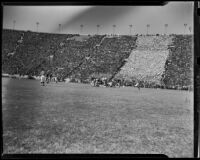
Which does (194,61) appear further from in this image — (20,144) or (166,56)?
(166,56)

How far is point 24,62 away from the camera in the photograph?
27.7 meters

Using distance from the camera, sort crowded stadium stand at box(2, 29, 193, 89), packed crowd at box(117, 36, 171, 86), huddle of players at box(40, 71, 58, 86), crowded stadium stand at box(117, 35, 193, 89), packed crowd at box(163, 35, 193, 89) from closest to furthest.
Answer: huddle of players at box(40, 71, 58, 86) → packed crowd at box(163, 35, 193, 89) → crowded stadium stand at box(117, 35, 193, 89) → packed crowd at box(117, 36, 171, 86) → crowded stadium stand at box(2, 29, 193, 89)

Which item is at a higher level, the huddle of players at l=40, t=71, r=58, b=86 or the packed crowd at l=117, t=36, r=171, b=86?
the packed crowd at l=117, t=36, r=171, b=86

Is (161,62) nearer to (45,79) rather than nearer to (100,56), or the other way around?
(100,56)

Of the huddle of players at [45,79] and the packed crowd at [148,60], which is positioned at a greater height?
the packed crowd at [148,60]

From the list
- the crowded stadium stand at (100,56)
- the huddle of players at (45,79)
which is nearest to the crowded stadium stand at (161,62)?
the crowded stadium stand at (100,56)

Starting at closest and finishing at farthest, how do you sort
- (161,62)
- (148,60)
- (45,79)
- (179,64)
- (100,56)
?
1. (45,79)
2. (179,64)
3. (161,62)
4. (148,60)
5. (100,56)

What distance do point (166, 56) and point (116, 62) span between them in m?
5.09

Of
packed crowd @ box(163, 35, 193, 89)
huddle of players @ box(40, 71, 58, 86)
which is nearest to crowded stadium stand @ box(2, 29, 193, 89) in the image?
packed crowd @ box(163, 35, 193, 89)

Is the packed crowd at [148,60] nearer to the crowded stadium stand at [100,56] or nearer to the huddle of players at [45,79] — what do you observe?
the crowded stadium stand at [100,56]

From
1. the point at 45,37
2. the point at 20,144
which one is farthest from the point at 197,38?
the point at 45,37

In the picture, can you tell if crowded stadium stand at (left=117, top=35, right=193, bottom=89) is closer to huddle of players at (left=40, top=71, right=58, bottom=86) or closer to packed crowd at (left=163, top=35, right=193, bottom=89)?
packed crowd at (left=163, top=35, right=193, bottom=89)

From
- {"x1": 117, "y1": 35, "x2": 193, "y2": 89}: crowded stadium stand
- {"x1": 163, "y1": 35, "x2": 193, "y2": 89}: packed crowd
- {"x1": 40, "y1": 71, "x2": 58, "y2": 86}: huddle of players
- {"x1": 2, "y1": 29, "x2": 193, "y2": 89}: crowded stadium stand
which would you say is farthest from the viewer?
{"x1": 2, "y1": 29, "x2": 193, "y2": 89}: crowded stadium stand

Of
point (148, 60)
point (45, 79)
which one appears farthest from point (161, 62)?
point (45, 79)
